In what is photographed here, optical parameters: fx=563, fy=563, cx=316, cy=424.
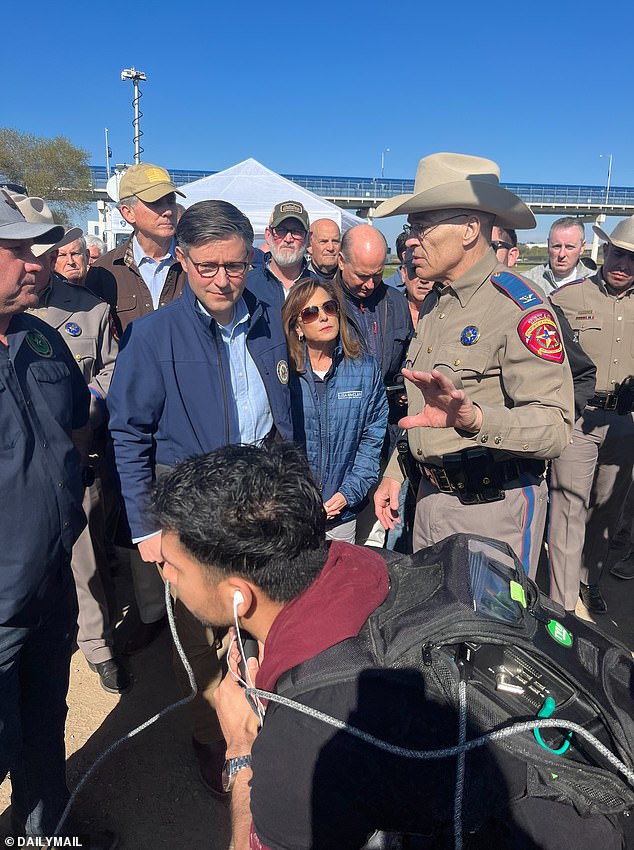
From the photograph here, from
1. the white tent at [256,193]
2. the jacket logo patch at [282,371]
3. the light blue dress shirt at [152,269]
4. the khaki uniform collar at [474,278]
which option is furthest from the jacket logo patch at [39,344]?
the white tent at [256,193]

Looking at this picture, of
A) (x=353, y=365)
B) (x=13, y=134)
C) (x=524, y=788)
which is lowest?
(x=524, y=788)

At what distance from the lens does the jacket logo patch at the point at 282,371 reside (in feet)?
8.62

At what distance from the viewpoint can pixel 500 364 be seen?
A: 219 cm

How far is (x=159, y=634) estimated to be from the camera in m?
3.54

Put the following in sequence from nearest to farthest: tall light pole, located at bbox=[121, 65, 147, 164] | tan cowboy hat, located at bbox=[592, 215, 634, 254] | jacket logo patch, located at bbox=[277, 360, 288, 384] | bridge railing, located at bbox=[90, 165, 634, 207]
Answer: jacket logo patch, located at bbox=[277, 360, 288, 384] → tan cowboy hat, located at bbox=[592, 215, 634, 254] → tall light pole, located at bbox=[121, 65, 147, 164] → bridge railing, located at bbox=[90, 165, 634, 207]

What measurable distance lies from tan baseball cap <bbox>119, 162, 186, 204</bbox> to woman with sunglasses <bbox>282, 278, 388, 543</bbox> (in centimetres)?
151

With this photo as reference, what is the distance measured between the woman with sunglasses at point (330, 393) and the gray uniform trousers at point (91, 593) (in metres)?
1.26

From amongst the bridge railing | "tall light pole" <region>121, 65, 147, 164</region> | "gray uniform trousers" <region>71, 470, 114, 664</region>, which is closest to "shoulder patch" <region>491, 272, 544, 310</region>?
"gray uniform trousers" <region>71, 470, 114, 664</region>

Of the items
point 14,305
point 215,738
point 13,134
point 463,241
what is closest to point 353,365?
point 463,241

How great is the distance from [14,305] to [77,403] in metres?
0.50

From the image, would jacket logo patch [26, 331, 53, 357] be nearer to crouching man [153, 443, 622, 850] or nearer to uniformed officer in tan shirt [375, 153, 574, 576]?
crouching man [153, 443, 622, 850]

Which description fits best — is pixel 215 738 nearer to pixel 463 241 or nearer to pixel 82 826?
pixel 82 826

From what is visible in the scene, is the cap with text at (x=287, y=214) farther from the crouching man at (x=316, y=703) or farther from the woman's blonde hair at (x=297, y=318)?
the crouching man at (x=316, y=703)

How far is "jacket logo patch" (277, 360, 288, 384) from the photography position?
2.63 metres
